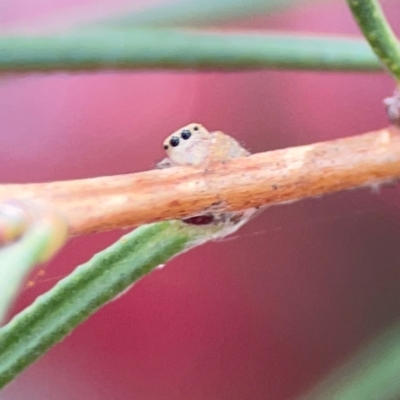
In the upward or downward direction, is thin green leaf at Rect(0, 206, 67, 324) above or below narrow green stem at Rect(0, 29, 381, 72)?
below

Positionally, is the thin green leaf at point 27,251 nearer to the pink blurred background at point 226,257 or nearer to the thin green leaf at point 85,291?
the thin green leaf at point 85,291

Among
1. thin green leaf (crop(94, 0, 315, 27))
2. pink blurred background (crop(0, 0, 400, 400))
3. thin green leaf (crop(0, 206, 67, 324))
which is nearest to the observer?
thin green leaf (crop(0, 206, 67, 324))

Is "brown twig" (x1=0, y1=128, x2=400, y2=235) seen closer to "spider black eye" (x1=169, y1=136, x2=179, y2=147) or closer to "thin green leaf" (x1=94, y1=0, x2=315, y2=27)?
"spider black eye" (x1=169, y1=136, x2=179, y2=147)

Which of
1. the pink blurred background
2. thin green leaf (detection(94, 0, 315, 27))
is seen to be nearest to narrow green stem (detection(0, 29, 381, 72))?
thin green leaf (detection(94, 0, 315, 27))

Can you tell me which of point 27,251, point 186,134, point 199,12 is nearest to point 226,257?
point 199,12

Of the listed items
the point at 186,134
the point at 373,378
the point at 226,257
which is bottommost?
the point at 373,378

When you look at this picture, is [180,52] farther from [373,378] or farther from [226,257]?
[226,257]

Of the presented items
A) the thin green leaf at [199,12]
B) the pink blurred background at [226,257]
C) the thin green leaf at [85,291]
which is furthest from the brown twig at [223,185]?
the pink blurred background at [226,257]
